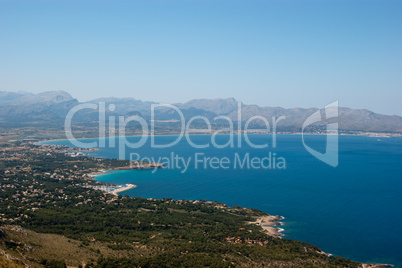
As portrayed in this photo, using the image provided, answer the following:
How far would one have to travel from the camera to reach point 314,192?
5819 centimetres

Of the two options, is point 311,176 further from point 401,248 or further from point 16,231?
point 16,231

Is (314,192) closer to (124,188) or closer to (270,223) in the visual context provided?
(270,223)

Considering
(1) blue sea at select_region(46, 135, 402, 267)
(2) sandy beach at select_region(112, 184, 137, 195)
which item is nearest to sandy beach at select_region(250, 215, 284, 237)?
(1) blue sea at select_region(46, 135, 402, 267)

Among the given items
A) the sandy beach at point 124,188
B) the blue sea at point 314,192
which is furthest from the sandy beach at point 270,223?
the sandy beach at point 124,188

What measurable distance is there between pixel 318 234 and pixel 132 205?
24.2 metres

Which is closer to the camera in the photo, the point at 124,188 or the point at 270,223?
the point at 270,223

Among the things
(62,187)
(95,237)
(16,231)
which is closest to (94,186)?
(62,187)

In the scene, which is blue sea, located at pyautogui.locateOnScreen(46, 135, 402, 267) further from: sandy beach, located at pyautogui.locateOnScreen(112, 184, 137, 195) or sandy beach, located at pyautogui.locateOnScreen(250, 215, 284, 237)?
sandy beach, located at pyautogui.locateOnScreen(112, 184, 137, 195)

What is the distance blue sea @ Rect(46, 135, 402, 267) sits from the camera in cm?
3731

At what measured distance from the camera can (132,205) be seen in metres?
45.1

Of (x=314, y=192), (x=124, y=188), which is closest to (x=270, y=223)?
(x=314, y=192)

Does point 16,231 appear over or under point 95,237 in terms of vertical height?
over

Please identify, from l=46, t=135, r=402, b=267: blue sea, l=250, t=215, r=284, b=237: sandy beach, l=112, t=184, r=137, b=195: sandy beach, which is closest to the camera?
l=46, t=135, r=402, b=267: blue sea

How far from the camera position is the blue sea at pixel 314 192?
37.3 metres
